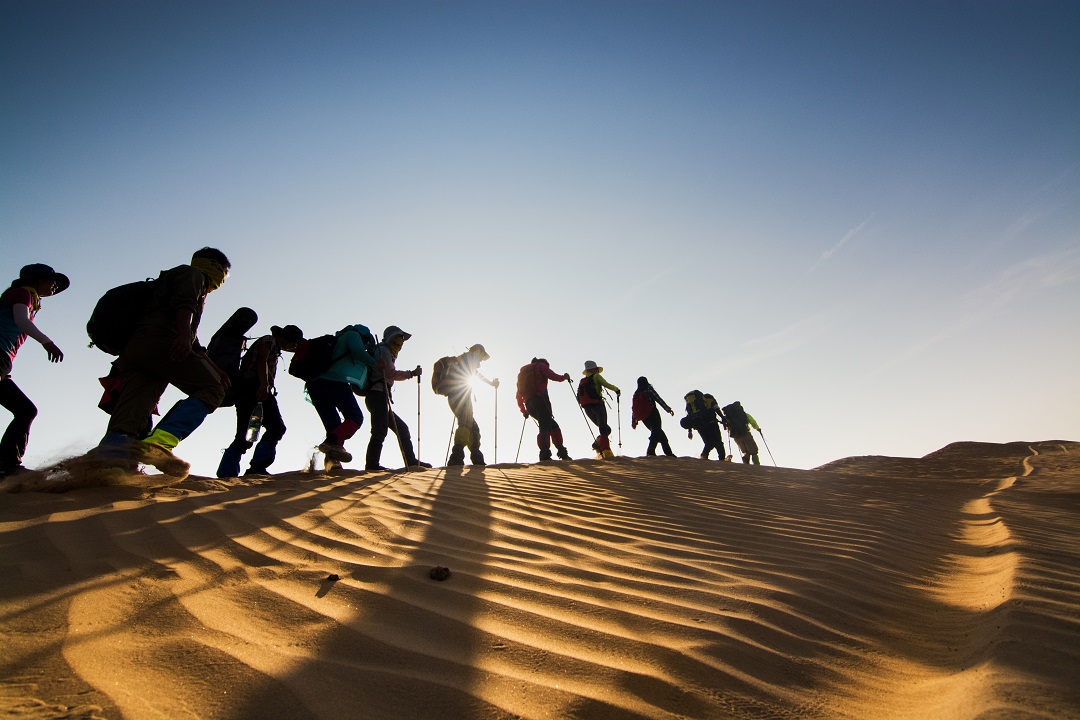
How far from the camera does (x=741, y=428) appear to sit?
48.8 ft

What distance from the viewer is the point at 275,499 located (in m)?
3.81

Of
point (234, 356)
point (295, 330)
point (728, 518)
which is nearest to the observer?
point (728, 518)

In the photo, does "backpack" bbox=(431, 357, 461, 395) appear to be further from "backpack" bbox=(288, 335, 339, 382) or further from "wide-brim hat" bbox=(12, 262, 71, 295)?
"wide-brim hat" bbox=(12, 262, 71, 295)

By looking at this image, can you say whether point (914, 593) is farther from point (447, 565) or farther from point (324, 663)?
point (324, 663)

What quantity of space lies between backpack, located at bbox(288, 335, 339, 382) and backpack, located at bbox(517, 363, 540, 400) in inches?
151

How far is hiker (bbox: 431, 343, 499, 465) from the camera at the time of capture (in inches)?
336

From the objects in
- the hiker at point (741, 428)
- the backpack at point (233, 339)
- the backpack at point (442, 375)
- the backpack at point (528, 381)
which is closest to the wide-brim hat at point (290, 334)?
the backpack at point (233, 339)

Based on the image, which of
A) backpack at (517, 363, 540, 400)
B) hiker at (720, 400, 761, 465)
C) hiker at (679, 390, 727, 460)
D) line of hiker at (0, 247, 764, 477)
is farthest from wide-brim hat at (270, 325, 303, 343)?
hiker at (720, 400, 761, 465)

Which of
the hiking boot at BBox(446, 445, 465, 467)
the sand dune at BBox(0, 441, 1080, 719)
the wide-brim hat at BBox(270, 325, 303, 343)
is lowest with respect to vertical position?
the sand dune at BBox(0, 441, 1080, 719)

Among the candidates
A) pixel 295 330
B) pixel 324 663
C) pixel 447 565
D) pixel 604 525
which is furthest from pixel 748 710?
pixel 295 330

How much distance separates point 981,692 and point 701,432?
40.1 ft

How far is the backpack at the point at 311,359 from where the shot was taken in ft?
20.5

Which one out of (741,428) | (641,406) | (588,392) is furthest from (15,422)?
(741,428)

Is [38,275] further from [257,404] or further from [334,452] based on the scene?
[334,452]
